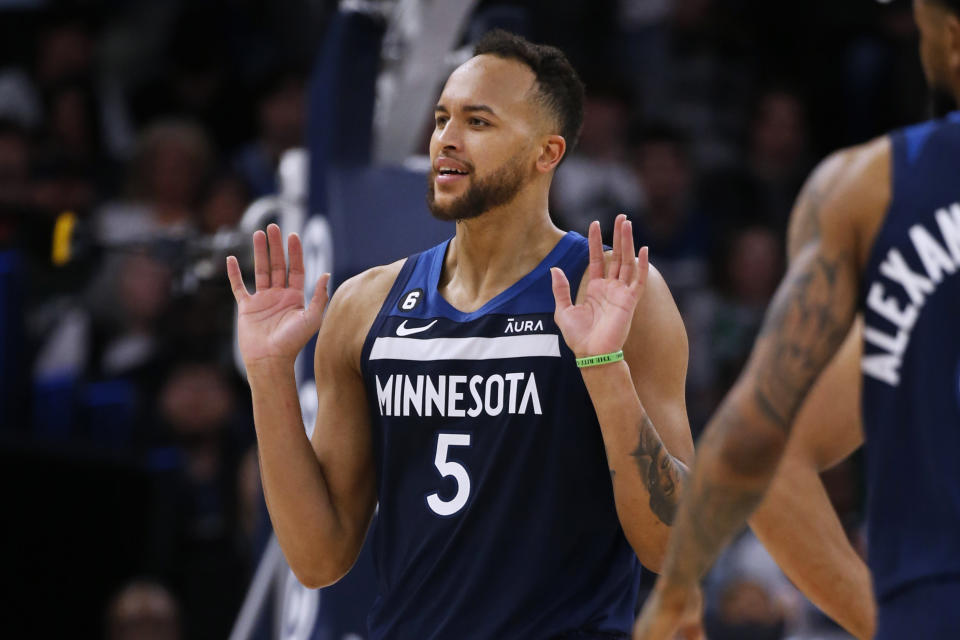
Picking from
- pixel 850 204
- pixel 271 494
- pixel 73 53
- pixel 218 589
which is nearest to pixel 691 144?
pixel 73 53

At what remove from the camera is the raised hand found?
3021 mm

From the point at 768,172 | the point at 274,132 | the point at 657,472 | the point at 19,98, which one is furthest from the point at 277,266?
the point at 768,172

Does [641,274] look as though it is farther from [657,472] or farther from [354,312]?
[354,312]

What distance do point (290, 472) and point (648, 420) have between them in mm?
875

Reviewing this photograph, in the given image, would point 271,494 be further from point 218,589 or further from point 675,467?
point 218,589

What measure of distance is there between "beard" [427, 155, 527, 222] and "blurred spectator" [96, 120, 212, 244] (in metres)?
5.54

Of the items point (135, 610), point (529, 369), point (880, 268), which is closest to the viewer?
point (880, 268)

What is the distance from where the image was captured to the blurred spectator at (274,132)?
930 cm

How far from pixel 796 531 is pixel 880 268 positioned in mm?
766

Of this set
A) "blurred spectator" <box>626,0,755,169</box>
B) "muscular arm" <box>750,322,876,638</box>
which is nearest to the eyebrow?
"muscular arm" <box>750,322,876,638</box>

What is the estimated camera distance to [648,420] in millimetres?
3051

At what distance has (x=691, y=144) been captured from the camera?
11.0 metres

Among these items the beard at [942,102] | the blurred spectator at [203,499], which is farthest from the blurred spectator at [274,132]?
the beard at [942,102]

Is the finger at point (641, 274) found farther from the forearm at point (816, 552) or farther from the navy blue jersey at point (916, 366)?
the navy blue jersey at point (916, 366)
